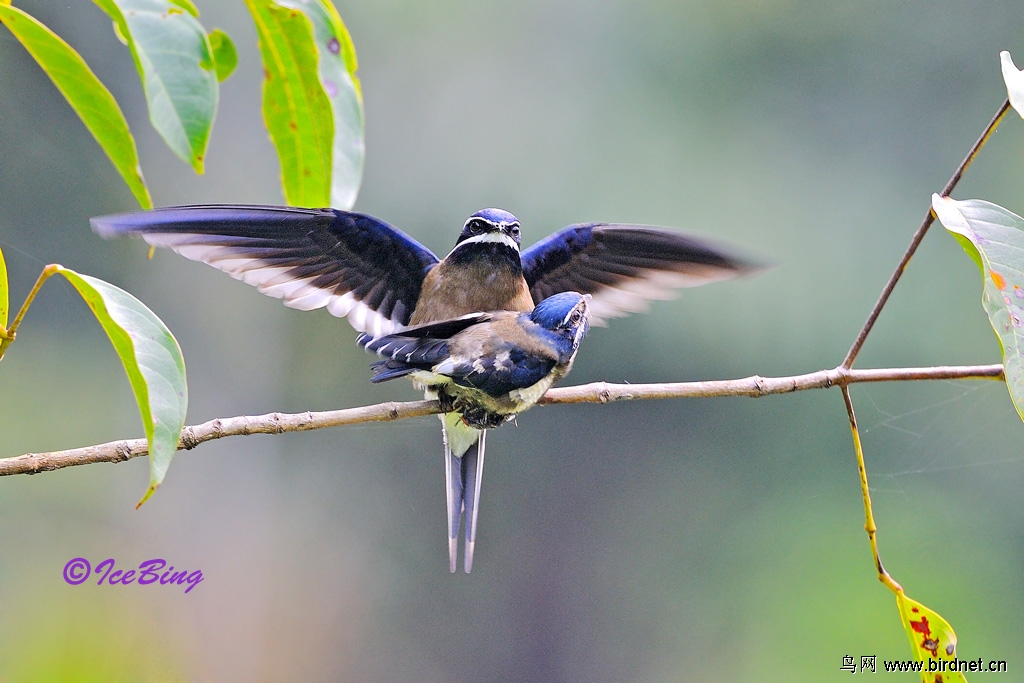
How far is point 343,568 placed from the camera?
13.0 ft

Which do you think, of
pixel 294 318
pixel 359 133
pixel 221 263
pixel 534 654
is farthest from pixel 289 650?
pixel 359 133

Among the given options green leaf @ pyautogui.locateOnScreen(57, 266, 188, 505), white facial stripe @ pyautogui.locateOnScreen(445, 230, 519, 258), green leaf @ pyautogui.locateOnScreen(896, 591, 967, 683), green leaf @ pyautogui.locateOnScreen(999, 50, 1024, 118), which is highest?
green leaf @ pyautogui.locateOnScreen(57, 266, 188, 505)

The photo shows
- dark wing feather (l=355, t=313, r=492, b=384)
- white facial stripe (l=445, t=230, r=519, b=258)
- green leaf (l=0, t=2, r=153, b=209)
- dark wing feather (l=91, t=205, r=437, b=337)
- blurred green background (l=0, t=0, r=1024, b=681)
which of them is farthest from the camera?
blurred green background (l=0, t=0, r=1024, b=681)

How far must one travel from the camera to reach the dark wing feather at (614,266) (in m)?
1.34

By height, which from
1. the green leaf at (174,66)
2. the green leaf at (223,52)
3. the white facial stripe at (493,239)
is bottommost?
the white facial stripe at (493,239)

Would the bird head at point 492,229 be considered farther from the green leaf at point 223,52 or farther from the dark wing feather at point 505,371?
the green leaf at point 223,52

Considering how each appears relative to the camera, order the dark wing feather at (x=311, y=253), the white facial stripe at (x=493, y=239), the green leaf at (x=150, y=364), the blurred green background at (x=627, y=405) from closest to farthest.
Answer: the green leaf at (x=150, y=364) → the dark wing feather at (x=311, y=253) → the white facial stripe at (x=493, y=239) → the blurred green background at (x=627, y=405)

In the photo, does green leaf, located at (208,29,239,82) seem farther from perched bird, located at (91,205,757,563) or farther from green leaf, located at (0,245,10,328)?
green leaf, located at (0,245,10,328)

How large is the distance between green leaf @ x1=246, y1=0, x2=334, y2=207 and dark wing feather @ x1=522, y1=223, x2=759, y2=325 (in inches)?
19.6

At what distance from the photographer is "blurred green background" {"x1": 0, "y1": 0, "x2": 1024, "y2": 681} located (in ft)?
11.6

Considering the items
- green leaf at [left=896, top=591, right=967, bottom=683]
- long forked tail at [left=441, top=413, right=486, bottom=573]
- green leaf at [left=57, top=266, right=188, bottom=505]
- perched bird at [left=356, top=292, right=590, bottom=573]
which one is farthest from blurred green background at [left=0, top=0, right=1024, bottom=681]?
green leaf at [left=57, top=266, right=188, bottom=505]

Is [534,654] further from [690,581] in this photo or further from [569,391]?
[569,391]

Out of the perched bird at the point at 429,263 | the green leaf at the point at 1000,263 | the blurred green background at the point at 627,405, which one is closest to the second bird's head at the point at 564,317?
the perched bird at the point at 429,263

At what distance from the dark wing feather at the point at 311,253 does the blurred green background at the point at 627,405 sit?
208cm
